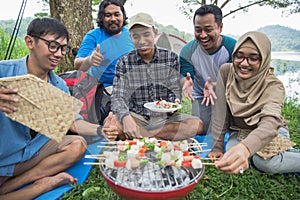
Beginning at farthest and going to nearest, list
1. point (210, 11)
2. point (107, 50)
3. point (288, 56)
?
1. point (288, 56)
2. point (107, 50)
3. point (210, 11)

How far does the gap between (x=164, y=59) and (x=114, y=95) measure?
0.70m

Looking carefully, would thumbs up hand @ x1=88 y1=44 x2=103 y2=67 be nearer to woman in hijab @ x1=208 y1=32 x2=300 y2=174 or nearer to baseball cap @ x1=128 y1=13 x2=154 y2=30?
baseball cap @ x1=128 y1=13 x2=154 y2=30

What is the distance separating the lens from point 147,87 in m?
2.92

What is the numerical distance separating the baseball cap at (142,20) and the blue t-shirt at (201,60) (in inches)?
29.0

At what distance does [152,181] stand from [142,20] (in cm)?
177

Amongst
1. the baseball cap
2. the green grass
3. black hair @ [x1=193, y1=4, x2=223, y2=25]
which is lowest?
the green grass

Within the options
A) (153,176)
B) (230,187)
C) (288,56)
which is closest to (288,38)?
(288,56)

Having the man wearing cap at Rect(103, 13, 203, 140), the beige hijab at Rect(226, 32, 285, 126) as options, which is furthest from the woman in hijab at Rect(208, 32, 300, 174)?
the man wearing cap at Rect(103, 13, 203, 140)

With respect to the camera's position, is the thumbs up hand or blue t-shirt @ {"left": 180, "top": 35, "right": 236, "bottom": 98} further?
blue t-shirt @ {"left": 180, "top": 35, "right": 236, "bottom": 98}

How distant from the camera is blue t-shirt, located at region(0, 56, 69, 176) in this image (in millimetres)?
1963

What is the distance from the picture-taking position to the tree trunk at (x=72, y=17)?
13.7ft

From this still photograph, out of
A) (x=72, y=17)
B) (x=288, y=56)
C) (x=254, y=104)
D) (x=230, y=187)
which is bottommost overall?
(x=230, y=187)

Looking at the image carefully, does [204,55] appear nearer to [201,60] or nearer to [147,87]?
[201,60]

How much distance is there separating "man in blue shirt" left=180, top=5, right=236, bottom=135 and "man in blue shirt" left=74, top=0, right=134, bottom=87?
2.76 feet
